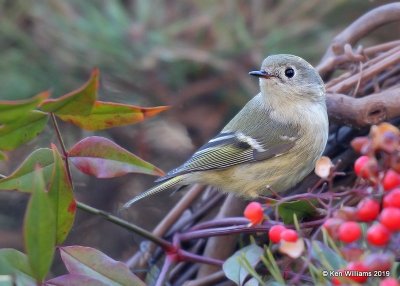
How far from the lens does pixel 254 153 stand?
164 cm

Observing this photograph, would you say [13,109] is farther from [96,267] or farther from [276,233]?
[276,233]

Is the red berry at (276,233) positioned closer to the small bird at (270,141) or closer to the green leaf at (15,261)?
the green leaf at (15,261)

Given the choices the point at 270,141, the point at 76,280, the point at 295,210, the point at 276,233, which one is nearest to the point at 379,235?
the point at 276,233

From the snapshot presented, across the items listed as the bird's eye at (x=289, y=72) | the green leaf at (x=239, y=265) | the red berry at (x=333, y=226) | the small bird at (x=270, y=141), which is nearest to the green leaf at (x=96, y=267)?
the green leaf at (x=239, y=265)

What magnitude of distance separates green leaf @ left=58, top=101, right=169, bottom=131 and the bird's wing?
55 cm

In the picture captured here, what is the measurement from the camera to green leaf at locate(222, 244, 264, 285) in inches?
39.7

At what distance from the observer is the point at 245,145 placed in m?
1.66

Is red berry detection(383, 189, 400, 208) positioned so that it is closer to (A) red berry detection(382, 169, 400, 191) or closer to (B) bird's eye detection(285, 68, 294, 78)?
(A) red berry detection(382, 169, 400, 191)

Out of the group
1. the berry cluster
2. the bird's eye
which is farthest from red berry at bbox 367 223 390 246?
the bird's eye

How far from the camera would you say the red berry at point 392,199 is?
2.62 ft

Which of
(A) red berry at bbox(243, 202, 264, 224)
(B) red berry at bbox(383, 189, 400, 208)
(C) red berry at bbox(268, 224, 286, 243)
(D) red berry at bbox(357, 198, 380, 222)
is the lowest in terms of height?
(C) red berry at bbox(268, 224, 286, 243)

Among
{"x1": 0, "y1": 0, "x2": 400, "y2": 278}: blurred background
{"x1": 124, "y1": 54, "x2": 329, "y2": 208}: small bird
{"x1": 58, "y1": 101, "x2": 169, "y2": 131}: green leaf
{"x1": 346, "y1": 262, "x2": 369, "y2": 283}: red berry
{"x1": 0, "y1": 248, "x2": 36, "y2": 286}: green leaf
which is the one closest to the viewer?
{"x1": 346, "y1": 262, "x2": 369, "y2": 283}: red berry

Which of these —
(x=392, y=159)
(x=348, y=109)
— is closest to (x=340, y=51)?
(x=348, y=109)

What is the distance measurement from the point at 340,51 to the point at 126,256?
0.65 m
